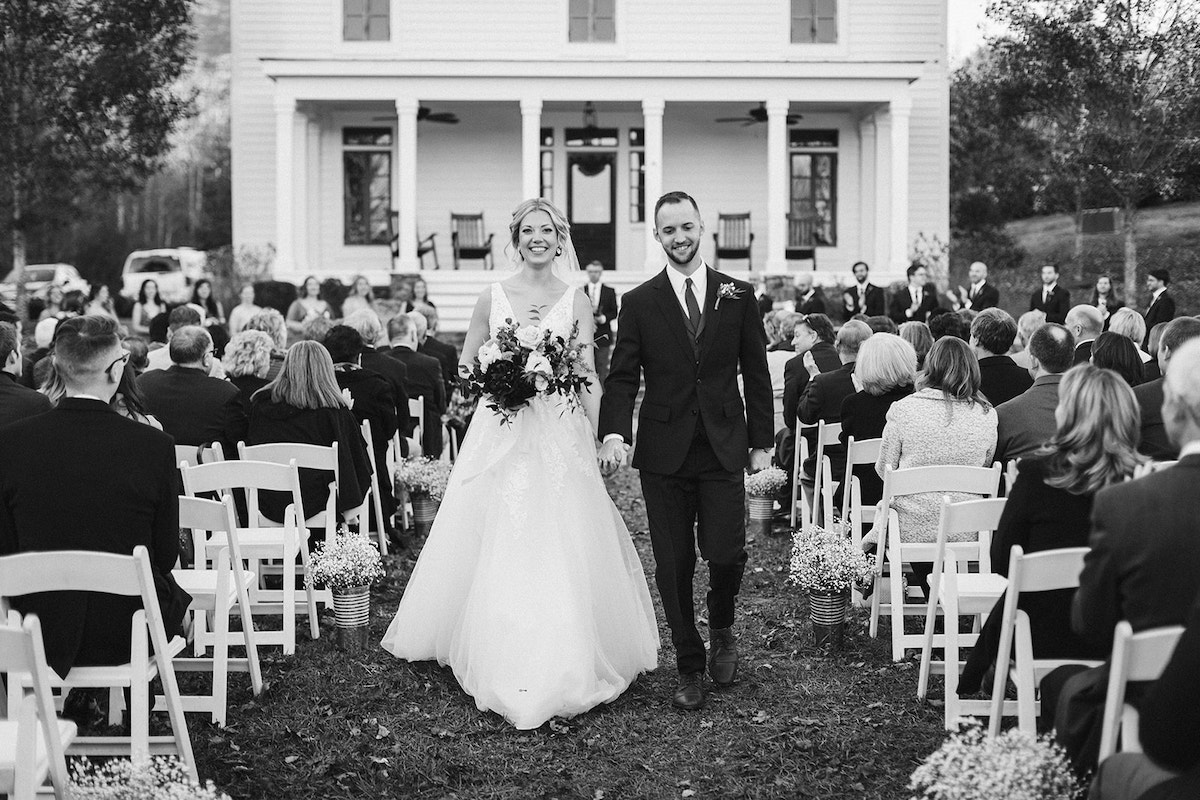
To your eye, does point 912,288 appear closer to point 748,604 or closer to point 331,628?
point 748,604

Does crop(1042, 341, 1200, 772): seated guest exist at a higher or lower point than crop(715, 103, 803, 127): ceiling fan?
lower

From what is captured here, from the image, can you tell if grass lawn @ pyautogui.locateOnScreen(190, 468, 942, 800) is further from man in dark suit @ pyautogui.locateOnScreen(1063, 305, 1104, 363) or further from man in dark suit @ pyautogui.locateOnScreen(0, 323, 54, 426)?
man in dark suit @ pyautogui.locateOnScreen(1063, 305, 1104, 363)

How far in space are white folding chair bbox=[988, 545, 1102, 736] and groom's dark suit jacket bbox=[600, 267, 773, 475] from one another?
1526 millimetres

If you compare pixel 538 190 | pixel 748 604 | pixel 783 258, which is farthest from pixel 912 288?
pixel 748 604

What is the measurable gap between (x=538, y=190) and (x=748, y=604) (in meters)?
16.0

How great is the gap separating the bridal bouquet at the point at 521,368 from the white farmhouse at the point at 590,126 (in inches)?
643

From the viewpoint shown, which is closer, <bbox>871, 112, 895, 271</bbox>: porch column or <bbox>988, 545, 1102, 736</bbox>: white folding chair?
<bbox>988, 545, 1102, 736</bbox>: white folding chair

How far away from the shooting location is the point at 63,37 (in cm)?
2408

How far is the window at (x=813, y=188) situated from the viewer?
970 inches

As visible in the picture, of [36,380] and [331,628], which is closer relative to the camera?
[331,628]

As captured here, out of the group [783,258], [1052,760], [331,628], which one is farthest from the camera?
[783,258]

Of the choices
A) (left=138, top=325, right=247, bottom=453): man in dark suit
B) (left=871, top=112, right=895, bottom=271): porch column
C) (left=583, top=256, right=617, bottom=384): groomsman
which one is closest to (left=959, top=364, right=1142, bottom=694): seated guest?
(left=138, top=325, right=247, bottom=453): man in dark suit

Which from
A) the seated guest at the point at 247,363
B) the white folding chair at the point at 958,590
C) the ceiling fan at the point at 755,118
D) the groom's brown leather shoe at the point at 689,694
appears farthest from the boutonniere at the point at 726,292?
the ceiling fan at the point at 755,118

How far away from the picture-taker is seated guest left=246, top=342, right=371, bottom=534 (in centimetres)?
771
